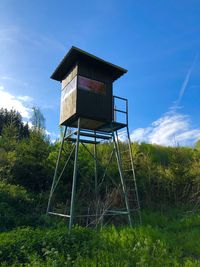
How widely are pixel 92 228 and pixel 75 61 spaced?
6.11 m

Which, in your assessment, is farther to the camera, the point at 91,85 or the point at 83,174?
the point at 83,174

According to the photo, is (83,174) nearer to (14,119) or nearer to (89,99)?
(89,99)

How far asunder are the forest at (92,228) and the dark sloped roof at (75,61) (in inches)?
156

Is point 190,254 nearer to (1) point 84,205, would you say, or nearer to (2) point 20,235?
(2) point 20,235

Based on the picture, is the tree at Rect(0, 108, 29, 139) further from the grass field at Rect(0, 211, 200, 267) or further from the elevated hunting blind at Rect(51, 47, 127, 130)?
the grass field at Rect(0, 211, 200, 267)

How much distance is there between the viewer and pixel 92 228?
8.03m

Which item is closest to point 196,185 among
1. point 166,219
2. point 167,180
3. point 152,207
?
point 167,180

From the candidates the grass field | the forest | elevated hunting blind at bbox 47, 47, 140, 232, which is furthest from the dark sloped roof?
the grass field

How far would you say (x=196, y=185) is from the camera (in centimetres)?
1319

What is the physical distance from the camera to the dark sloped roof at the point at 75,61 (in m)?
8.70

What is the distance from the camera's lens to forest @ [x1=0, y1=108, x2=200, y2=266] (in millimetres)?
4957

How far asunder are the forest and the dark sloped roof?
156 inches

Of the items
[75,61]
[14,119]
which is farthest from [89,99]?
[14,119]

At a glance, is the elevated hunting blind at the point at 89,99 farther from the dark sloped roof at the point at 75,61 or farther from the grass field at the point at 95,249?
the grass field at the point at 95,249
